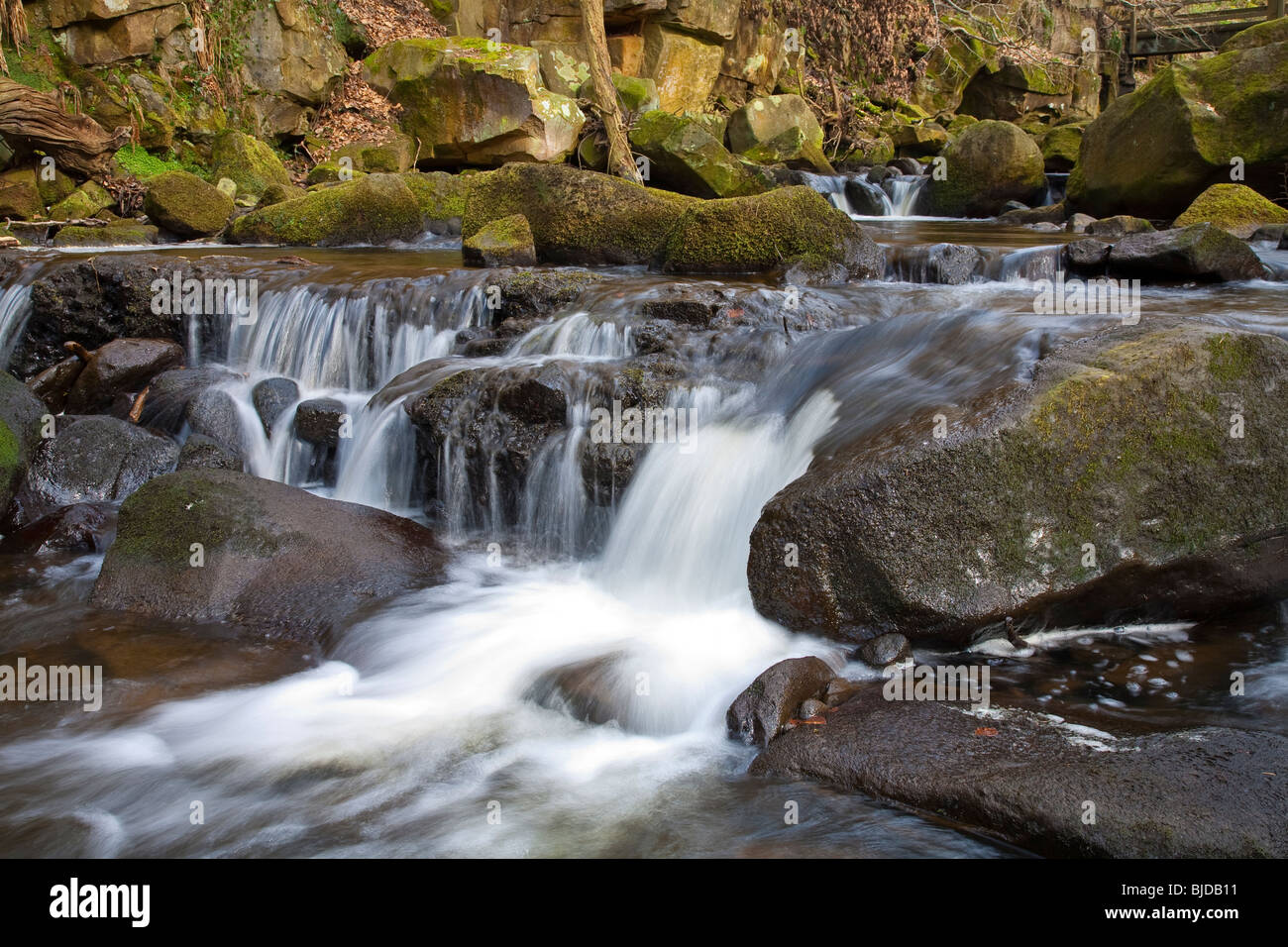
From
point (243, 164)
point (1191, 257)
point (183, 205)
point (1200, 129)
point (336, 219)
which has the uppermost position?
point (243, 164)

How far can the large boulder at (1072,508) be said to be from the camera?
427 cm

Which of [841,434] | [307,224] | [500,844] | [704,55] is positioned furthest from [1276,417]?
[704,55]

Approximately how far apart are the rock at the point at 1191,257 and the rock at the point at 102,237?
11.3 m

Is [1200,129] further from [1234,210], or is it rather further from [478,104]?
[478,104]

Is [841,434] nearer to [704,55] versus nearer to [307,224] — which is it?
[307,224]

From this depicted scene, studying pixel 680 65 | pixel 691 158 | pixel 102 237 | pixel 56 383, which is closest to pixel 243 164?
pixel 102 237

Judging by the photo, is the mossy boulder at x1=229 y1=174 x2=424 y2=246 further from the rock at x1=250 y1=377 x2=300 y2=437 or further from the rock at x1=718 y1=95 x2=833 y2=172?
the rock at x1=718 y1=95 x2=833 y2=172

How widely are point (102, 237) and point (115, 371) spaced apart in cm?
521

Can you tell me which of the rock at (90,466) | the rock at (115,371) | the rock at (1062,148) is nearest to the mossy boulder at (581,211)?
the rock at (115,371)

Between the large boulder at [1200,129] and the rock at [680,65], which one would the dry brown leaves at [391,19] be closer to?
the rock at [680,65]

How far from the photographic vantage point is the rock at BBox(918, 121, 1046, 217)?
15.8 metres

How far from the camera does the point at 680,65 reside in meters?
22.1

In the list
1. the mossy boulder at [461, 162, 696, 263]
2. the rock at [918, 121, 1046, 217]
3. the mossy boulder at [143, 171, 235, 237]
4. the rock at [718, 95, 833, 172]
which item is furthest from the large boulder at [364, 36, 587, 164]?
the mossy boulder at [461, 162, 696, 263]
